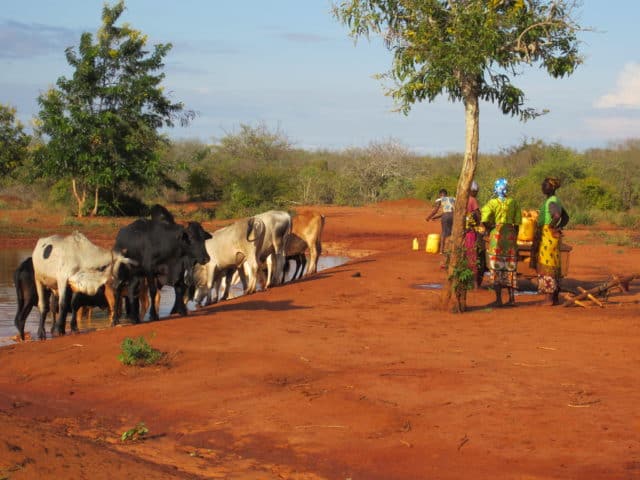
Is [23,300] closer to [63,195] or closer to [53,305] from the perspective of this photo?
[53,305]

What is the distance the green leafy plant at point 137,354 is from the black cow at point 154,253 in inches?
113

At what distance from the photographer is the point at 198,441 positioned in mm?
6766

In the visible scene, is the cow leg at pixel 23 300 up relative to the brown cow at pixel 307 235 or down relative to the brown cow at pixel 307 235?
down

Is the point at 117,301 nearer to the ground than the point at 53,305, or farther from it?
farther from it

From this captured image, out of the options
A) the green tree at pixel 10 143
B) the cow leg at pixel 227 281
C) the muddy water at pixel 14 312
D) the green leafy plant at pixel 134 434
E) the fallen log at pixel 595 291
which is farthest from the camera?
the green tree at pixel 10 143

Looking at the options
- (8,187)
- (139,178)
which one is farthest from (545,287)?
(8,187)

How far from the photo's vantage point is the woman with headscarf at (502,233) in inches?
485

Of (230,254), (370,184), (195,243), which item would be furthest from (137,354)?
(370,184)

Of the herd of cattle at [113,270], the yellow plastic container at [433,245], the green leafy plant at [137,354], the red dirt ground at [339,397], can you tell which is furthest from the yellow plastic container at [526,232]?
the yellow plastic container at [433,245]

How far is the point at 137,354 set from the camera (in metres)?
8.95

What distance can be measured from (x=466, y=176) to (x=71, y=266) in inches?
199

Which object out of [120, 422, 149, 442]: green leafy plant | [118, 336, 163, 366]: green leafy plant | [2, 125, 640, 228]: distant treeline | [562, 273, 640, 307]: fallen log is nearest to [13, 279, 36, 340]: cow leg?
[118, 336, 163, 366]: green leafy plant

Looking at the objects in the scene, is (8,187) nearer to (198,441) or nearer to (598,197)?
(598,197)

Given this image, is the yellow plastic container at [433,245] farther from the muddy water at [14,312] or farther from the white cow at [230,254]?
the white cow at [230,254]
